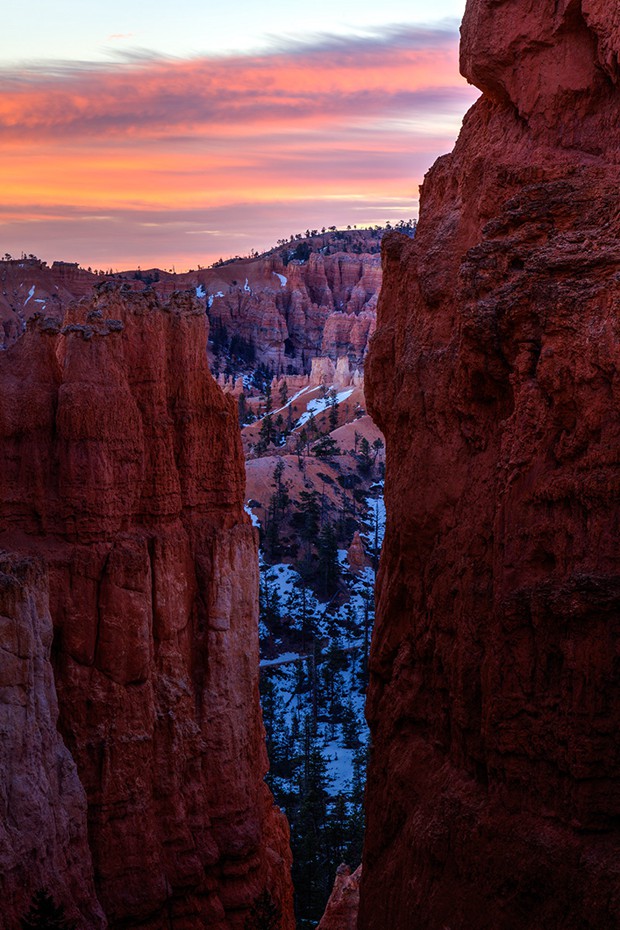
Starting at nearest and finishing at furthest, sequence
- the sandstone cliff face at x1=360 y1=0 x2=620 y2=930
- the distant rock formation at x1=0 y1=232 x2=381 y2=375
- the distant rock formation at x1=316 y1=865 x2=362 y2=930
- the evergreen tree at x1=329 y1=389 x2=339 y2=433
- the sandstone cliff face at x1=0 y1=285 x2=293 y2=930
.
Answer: the sandstone cliff face at x1=360 y1=0 x2=620 y2=930
the distant rock formation at x1=316 y1=865 x2=362 y2=930
the sandstone cliff face at x1=0 y1=285 x2=293 y2=930
the evergreen tree at x1=329 y1=389 x2=339 y2=433
the distant rock formation at x1=0 y1=232 x2=381 y2=375

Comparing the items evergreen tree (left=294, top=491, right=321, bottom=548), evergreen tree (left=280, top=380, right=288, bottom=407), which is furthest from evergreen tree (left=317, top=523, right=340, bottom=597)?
evergreen tree (left=280, top=380, right=288, bottom=407)

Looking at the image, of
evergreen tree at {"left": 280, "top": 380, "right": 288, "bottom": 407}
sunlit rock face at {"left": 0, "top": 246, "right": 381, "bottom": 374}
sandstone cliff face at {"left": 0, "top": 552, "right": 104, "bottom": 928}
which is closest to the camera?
sandstone cliff face at {"left": 0, "top": 552, "right": 104, "bottom": 928}

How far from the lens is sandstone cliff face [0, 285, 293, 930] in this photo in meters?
18.8

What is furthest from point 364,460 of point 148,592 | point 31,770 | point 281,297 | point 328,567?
point 281,297

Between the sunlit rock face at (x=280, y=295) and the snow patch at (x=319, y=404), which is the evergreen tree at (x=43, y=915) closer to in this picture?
the snow patch at (x=319, y=404)

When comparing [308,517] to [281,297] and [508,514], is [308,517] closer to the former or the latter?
[508,514]

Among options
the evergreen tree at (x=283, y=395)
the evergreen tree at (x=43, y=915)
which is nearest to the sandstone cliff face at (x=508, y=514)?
the evergreen tree at (x=43, y=915)

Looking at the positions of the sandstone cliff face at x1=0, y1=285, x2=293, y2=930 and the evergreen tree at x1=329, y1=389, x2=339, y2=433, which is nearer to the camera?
the sandstone cliff face at x1=0, y1=285, x2=293, y2=930

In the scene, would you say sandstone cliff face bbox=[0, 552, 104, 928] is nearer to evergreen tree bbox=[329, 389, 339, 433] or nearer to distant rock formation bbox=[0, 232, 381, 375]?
evergreen tree bbox=[329, 389, 339, 433]

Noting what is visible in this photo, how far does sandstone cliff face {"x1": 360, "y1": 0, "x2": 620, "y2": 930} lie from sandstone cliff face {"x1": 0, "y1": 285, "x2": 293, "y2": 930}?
30.9 feet

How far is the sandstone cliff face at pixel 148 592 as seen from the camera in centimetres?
1880

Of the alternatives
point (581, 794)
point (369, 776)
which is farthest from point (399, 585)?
point (581, 794)

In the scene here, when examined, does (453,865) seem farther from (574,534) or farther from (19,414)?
(19,414)

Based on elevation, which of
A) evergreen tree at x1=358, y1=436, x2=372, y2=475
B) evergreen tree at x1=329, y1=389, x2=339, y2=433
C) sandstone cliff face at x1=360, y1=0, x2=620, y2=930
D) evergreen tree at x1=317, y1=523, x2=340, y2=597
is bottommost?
evergreen tree at x1=317, y1=523, x2=340, y2=597
